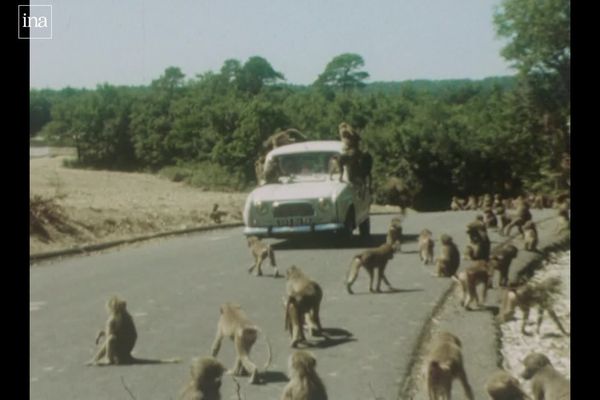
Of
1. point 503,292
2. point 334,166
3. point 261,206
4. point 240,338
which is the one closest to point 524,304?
point 503,292

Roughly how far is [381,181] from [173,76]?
3513 mm

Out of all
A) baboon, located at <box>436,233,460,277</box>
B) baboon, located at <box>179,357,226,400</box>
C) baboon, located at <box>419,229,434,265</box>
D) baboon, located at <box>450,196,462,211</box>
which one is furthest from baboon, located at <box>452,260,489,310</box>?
baboon, located at <box>179,357,226,400</box>

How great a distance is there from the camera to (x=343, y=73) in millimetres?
7406

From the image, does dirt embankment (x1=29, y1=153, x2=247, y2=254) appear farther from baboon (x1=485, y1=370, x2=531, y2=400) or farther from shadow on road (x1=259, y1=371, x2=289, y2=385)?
baboon (x1=485, y1=370, x2=531, y2=400)

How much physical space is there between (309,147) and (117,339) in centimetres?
438

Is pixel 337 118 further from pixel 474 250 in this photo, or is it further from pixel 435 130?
pixel 474 250

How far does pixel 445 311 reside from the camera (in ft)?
25.2

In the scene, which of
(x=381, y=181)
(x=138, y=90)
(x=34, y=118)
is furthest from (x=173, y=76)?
(x=381, y=181)

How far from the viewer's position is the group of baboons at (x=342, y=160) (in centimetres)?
901

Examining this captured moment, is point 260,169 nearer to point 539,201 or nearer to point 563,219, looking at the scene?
point 539,201

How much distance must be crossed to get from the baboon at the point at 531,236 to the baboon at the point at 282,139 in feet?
9.43

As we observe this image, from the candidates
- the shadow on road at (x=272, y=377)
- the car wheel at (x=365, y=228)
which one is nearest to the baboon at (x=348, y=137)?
the car wheel at (x=365, y=228)

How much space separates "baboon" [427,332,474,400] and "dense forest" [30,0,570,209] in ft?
8.80

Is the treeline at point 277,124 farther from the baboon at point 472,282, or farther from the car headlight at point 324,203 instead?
the baboon at point 472,282
